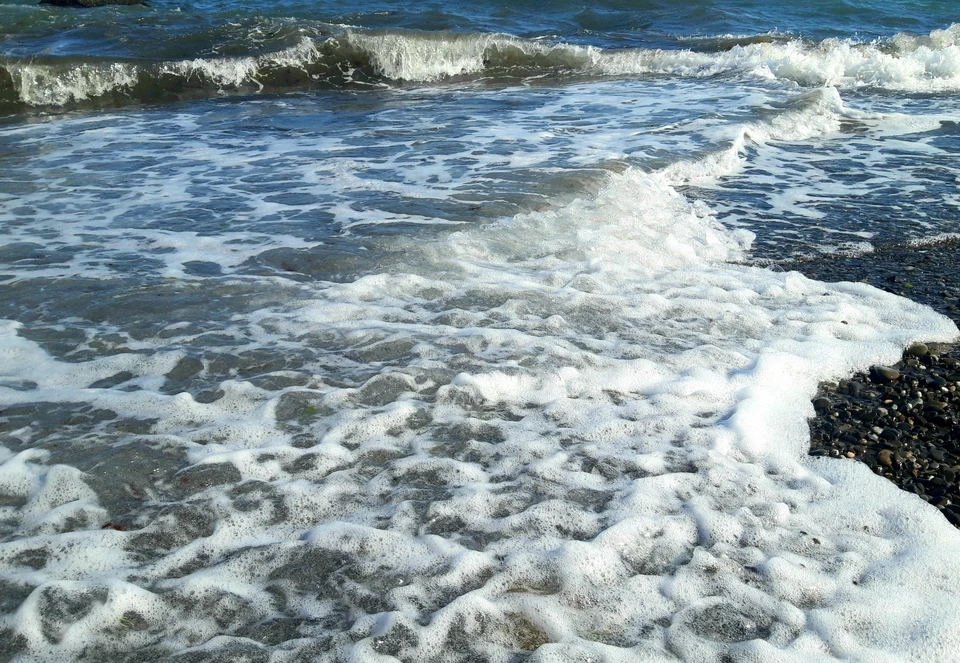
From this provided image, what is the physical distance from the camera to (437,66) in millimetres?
14422

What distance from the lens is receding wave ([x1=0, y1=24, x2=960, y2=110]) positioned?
38.9 ft

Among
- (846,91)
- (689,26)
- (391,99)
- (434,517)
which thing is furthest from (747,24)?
(434,517)

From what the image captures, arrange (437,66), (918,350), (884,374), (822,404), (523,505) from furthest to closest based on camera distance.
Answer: (437,66) < (918,350) < (884,374) < (822,404) < (523,505)

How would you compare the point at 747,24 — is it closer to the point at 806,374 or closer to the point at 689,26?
the point at 689,26

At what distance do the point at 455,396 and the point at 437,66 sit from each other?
11936 millimetres

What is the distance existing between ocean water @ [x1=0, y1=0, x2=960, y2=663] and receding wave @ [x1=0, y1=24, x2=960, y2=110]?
3033 millimetres

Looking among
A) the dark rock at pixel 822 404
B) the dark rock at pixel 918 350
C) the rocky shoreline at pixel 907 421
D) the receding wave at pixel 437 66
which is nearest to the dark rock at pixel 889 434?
the rocky shoreline at pixel 907 421

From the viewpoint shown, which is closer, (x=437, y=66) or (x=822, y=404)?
(x=822, y=404)

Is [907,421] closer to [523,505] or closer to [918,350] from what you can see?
[918,350]

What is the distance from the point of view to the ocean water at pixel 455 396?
2.45 m

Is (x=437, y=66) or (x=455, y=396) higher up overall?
(x=437, y=66)

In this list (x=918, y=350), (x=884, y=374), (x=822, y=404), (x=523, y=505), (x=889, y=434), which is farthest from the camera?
(x=918, y=350)

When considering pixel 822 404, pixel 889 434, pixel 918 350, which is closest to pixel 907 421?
pixel 889 434

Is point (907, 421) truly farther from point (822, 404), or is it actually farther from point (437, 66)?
point (437, 66)
